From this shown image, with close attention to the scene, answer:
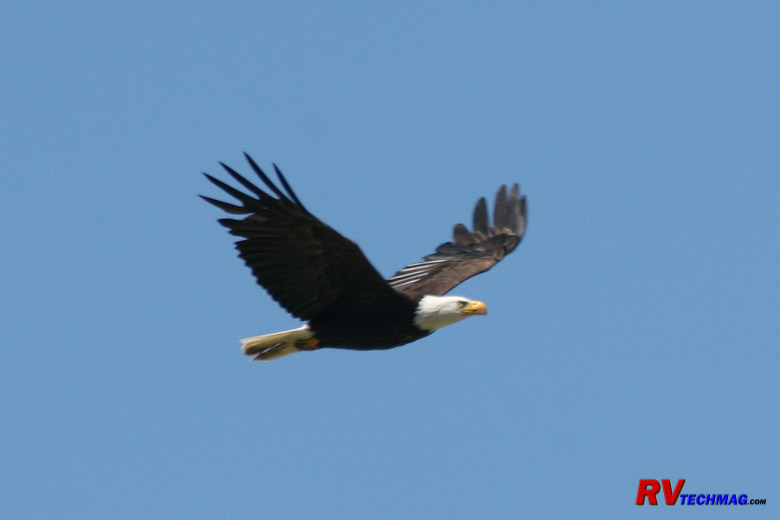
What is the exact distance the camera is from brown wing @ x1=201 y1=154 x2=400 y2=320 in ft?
35.4

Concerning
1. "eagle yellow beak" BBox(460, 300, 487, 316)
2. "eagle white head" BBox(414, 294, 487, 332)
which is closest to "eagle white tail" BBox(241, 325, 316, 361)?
"eagle white head" BBox(414, 294, 487, 332)

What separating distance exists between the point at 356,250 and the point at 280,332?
151 cm

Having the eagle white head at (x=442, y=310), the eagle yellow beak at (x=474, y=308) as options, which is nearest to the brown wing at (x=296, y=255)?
the eagle white head at (x=442, y=310)

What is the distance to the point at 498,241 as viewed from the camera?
14.9 m

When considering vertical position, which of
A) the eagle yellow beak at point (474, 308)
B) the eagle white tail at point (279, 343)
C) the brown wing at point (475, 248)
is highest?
the brown wing at point (475, 248)

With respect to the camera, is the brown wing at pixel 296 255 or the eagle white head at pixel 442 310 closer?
the brown wing at pixel 296 255

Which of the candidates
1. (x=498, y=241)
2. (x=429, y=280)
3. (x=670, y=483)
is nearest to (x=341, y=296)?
(x=429, y=280)

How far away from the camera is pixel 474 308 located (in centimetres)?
1198

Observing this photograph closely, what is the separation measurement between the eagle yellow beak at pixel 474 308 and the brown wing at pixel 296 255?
790 millimetres

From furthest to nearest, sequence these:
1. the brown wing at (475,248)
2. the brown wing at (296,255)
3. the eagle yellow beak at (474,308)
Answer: the brown wing at (475,248), the eagle yellow beak at (474,308), the brown wing at (296,255)

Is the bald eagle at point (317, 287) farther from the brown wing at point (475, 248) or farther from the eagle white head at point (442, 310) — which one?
the brown wing at point (475, 248)

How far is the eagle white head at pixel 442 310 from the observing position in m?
11.8

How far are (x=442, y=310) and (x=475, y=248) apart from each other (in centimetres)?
318

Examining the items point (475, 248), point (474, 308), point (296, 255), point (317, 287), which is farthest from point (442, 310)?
point (475, 248)
